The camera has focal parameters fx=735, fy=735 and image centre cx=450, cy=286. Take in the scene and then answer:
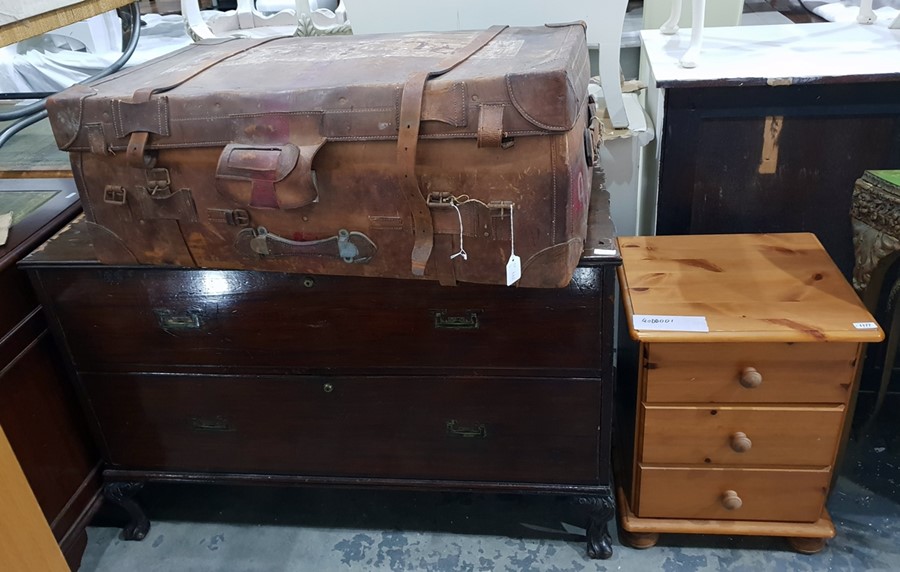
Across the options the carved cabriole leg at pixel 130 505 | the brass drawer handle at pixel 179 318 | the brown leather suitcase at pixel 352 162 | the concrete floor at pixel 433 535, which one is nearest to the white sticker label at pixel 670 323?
the brown leather suitcase at pixel 352 162

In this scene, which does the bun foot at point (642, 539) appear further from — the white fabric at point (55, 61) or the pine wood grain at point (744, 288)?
the white fabric at point (55, 61)

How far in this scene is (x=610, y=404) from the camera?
55.1 inches

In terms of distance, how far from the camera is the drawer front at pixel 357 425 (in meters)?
1.43

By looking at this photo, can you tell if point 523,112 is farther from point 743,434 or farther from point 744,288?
point 743,434

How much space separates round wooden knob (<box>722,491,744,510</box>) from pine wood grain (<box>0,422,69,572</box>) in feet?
3.93

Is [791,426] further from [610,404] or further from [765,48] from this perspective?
[765,48]

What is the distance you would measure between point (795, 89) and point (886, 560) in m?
0.98

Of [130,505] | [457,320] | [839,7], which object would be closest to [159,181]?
[457,320]

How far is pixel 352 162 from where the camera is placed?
1156 millimetres

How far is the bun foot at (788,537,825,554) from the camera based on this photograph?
153 cm

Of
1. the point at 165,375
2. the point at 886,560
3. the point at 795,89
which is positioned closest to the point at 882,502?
the point at 886,560

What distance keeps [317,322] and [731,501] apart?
893mm

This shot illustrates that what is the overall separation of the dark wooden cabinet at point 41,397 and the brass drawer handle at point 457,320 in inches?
31.7

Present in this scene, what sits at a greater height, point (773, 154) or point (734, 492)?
point (773, 154)
